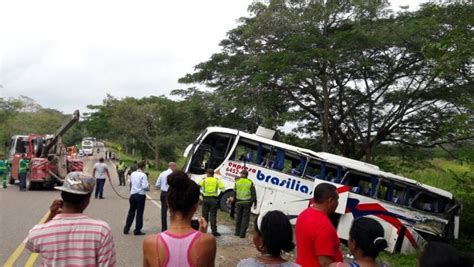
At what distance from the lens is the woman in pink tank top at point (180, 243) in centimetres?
281

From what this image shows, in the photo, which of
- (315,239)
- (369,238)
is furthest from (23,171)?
(369,238)

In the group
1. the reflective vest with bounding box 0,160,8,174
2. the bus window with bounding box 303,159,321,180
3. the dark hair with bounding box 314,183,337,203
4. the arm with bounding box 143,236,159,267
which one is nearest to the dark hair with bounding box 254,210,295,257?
the arm with bounding box 143,236,159,267

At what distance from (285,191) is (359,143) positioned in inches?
443

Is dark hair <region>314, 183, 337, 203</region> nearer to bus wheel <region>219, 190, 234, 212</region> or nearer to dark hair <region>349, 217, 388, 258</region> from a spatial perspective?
dark hair <region>349, 217, 388, 258</region>

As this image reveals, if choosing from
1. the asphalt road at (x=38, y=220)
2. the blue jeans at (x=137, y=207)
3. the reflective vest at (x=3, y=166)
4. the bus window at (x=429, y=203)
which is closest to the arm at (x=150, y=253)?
the asphalt road at (x=38, y=220)

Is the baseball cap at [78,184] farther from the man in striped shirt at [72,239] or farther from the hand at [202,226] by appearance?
the hand at [202,226]

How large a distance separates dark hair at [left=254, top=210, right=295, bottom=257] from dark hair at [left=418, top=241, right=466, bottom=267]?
0.79 meters

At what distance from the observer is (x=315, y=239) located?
3.53m

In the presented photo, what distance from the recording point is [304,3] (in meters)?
18.4

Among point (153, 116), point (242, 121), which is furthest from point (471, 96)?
point (153, 116)

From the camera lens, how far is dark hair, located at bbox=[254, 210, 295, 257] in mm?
2754

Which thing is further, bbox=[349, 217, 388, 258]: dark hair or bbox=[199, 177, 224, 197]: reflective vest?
bbox=[199, 177, 224, 197]: reflective vest

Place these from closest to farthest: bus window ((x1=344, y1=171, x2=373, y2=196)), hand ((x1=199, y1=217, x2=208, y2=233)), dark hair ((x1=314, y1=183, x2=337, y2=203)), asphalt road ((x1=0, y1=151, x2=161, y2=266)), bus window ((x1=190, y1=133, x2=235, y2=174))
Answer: hand ((x1=199, y1=217, x2=208, y2=233)) < dark hair ((x1=314, y1=183, x2=337, y2=203)) < asphalt road ((x1=0, y1=151, x2=161, y2=266)) < bus window ((x1=344, y1=171, x2=373, y2=196)) < bus window ((x1=190, y1=133, x2=235, y2=174))

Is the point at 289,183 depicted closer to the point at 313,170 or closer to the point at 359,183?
the point at 313,170
